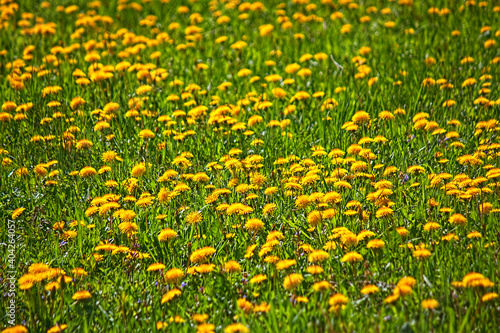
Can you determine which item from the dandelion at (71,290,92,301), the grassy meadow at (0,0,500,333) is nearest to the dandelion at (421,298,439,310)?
the grassy meadow at (0,0,500,333)

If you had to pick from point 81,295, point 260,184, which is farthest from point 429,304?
point 81,295

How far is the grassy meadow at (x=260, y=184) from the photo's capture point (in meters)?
2.55

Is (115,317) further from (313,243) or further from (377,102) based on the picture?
A: (377,102)

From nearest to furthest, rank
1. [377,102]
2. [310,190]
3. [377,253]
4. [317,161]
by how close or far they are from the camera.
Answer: [377,253] → [310,190] → [317,161] → [377,102]

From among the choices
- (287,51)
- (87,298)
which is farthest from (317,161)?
(287,51)

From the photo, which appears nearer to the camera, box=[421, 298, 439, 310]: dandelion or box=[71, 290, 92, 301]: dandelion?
box=[421, 298, 439, 310]: dandelion

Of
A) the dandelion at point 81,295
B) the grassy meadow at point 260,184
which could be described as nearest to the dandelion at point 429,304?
the grassy meadow at point 260,184

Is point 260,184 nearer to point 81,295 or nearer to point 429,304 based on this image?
point 81,295

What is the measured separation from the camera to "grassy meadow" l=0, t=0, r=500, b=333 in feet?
8.36

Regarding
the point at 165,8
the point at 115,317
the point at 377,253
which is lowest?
the point at 115,317

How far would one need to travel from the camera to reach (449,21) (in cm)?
615

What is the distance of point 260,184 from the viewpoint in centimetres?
341

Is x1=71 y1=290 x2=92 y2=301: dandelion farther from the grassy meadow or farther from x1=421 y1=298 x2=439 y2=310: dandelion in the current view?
x1=421 y1=298 x2=439 y2=310: dandelion

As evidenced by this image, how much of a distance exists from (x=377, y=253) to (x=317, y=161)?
1166 millimetres
